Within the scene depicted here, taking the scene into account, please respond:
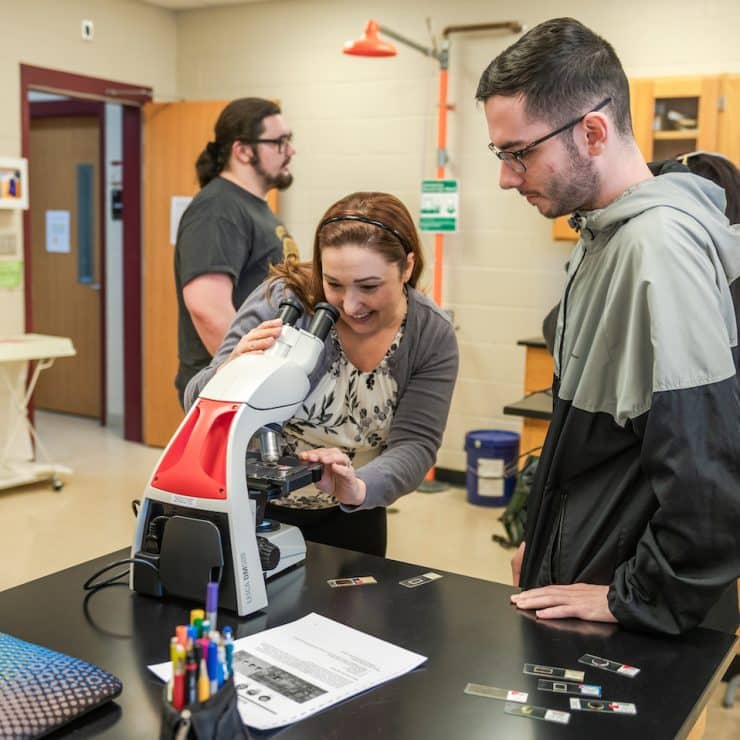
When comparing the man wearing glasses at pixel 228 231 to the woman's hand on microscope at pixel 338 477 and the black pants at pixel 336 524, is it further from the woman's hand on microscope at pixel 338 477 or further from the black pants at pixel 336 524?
the woman's hand on microscope at pixel 338 477

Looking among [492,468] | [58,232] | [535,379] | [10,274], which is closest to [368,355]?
[535,379]

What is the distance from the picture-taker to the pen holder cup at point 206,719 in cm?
89

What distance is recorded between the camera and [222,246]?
2.66m

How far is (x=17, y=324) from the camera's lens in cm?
483

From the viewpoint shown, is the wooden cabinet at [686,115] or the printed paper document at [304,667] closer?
the printed paper document at [304,667]

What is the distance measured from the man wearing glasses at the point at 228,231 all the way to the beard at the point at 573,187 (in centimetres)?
141

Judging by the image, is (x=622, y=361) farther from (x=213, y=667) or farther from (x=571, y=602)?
(x=213, y=667)

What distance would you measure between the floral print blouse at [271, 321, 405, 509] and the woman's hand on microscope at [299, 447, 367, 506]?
0.16m

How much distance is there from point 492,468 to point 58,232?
12.0 ft

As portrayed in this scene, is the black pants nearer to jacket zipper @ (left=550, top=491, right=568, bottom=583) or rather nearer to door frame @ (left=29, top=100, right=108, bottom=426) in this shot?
jacket zipper @ (left=550, top=491, right=568, bottom=583)

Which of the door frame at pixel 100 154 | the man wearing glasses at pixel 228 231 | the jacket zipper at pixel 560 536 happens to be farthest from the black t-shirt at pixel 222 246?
the door frame at pixel 100 154

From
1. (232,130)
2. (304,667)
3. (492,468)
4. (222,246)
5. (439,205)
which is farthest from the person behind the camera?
(439,205)

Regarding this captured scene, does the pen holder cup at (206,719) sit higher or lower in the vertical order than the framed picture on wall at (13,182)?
lower

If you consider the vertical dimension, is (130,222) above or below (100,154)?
below
